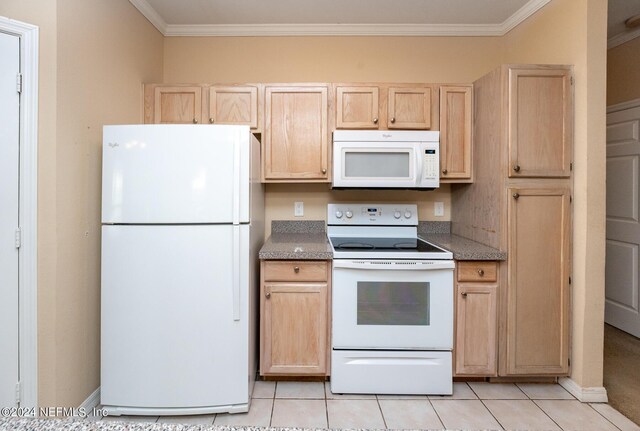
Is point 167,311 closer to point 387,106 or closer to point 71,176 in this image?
point 71,176

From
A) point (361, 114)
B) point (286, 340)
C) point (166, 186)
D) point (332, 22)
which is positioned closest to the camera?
point (166, 186)

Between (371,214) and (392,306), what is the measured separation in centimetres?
88

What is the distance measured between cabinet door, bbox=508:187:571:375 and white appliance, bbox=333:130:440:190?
0.58 metres

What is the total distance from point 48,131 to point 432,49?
2.72m

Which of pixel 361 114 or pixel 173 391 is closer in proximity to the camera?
pixel 173 391

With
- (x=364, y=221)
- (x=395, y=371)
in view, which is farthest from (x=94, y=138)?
(x=395, y=371)

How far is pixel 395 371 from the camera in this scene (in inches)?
83.8

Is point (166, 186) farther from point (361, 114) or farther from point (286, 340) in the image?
point (361, 114)

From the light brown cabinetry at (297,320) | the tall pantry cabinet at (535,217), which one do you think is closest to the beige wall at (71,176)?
the light brown cabinetry at (297,320)

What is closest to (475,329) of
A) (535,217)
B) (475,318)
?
(475,318)

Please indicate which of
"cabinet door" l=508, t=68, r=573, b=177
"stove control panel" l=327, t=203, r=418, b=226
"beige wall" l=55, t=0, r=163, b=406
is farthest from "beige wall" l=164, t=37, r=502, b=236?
"stove control panel" l=327, t=203, r=418, b=226

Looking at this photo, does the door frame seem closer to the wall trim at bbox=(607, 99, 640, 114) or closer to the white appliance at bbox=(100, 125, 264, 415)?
the white appliance at bbox=(100, 125, 264, 415)

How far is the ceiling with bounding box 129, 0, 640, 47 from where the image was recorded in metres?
2.53

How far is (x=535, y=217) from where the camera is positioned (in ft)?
7.08
